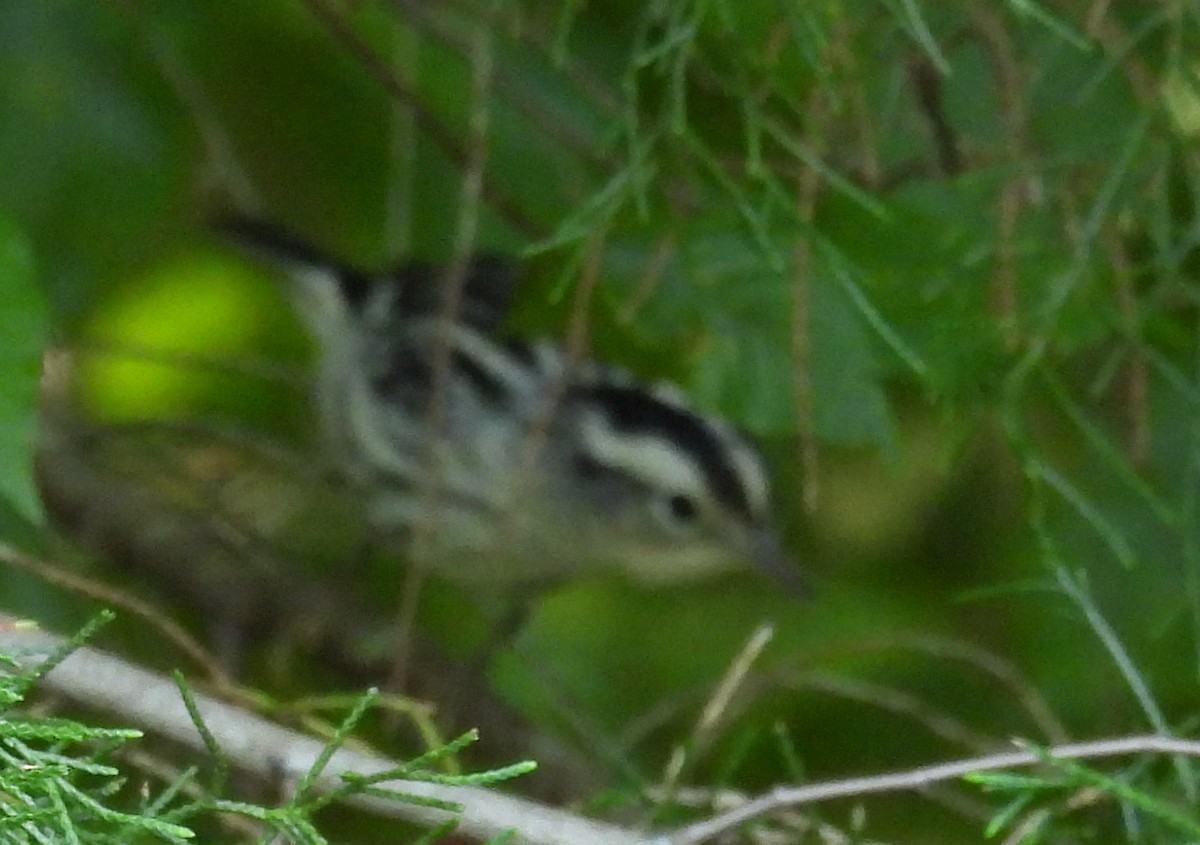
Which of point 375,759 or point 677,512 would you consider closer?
point 375,759

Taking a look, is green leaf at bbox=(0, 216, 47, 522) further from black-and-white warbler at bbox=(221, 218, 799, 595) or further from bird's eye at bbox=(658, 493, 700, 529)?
bird's eye at bbox=(658, 493, 700, 529)

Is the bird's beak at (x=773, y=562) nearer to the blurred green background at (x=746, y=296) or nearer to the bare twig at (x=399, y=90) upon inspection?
the blurred green background at (x=746, y=296)

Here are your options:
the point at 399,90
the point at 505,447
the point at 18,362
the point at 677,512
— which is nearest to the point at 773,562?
the point at 677,512

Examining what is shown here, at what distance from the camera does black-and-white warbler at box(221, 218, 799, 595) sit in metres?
2.44

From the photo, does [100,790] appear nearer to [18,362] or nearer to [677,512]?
[18,362]

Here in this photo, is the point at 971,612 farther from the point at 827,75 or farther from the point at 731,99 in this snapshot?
the point at 827,75

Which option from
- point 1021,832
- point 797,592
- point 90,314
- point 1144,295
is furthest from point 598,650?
point 1021,832

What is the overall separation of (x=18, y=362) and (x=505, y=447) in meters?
1.29

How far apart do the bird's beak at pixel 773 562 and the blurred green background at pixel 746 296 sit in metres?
0.07

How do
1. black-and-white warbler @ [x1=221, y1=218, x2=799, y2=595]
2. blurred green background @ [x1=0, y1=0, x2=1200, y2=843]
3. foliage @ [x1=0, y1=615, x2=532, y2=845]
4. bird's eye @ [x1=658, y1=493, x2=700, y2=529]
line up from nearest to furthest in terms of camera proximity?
foliage @ [x1=0, y1=615, x2=532, y2=845] → blurred green background @ [x1=0, y1=0, x2=1200, y2=843] → black-and-white warbler @ [x1=221, y1=218, x2=799, y2=595] → bird's eye @ [x1=658, y1=493, x2=700, y2=529]

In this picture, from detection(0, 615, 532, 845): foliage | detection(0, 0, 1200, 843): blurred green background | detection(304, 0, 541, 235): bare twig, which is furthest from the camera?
detection(304, 0, 541, 235): bare twig

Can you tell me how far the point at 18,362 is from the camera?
4.14 feet

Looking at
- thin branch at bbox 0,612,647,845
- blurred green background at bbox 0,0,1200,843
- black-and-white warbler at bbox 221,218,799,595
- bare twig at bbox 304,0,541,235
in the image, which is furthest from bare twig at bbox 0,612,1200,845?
black-and-white warbler at bbox 221,218,799,595

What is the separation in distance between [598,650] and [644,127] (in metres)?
1.13
